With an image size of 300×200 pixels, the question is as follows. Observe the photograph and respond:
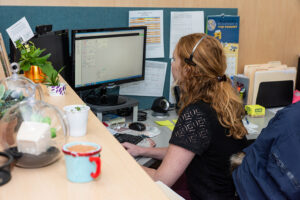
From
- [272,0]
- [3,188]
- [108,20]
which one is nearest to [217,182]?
[3,188]

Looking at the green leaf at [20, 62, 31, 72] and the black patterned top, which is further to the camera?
the green leaf at [20, 62, 31, 72]

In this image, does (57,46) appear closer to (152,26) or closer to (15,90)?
(152,26)

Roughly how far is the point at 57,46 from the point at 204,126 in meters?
0.96

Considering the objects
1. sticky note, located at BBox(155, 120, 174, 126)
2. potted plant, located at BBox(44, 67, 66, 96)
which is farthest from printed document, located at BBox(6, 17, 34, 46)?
sticky note, located at BBox(155, 120, 174, 126)

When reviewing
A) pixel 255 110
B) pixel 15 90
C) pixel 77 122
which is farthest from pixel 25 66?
pixel 255 110

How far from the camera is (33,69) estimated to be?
4.96 feet

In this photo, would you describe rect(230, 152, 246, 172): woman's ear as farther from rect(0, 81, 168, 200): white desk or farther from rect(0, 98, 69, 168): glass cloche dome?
rect(0, 98, 69, 168): glass cloche dome

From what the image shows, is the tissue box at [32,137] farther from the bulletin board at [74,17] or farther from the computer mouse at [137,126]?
the bulletin board at [74,17]

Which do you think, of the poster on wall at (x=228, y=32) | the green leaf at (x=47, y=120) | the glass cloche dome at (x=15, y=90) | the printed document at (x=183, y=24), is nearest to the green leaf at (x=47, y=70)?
the glass cloche dome at (x=15, y=90)

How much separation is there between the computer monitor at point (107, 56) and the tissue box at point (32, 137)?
1.08 m

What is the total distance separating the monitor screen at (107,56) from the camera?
6.08ft

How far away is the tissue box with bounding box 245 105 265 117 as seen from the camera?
2295 millimetres

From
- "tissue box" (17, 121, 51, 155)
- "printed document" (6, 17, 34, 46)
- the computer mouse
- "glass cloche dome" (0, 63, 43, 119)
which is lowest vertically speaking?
the computer mouse

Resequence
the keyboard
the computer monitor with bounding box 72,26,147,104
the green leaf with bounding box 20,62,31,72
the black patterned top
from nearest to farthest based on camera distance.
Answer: the black patterned top → the green leaf with bounding box 20,62,31,72 → the keyboard → the computer monitor with bounding box 72,26,147,104
